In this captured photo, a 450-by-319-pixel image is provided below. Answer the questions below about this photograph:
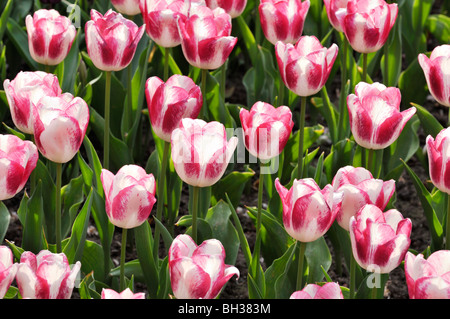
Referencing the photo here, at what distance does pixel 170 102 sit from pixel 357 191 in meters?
0.46

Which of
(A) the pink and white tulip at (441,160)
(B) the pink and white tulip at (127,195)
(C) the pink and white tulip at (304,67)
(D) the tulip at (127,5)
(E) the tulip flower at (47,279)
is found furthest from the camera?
(D) the tulip at (127,5)

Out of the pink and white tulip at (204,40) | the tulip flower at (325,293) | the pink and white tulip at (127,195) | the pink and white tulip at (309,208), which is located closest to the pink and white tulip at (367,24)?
the pink and white tulip at (204,40)

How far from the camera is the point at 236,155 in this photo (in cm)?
256

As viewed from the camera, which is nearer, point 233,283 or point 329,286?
point 329,286

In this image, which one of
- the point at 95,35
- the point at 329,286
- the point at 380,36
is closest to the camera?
the point at 329,286

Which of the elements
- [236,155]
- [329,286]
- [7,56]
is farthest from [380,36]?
[7,56]

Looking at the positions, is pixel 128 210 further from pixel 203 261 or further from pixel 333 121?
pixel 333 121

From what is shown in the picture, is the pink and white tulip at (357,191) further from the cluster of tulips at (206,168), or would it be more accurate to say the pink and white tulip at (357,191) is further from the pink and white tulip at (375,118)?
the pink and white tulip at (375,118)

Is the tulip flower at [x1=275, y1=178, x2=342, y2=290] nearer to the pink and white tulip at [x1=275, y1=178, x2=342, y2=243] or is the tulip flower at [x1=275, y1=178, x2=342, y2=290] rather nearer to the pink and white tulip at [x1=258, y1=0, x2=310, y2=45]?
the pink and white tulip at [x1=275, y1=178, x2=342, y2=243]

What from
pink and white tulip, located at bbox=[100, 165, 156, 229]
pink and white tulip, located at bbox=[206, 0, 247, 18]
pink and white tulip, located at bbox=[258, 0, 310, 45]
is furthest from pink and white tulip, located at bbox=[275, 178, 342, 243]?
pink and white tulip, located at bbox=[206, 0, 247, 18]

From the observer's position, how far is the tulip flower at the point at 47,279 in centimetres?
150

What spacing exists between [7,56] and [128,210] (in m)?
1.69

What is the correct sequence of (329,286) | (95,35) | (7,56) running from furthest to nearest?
1. (7,56)
2. (95,35)
3. (329,286)
